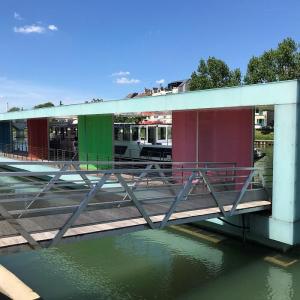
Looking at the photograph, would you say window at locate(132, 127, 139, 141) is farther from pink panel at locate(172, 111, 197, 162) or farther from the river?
the river

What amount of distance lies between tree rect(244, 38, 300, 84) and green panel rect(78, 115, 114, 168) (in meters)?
27.1

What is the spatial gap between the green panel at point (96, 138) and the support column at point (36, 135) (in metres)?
6.26

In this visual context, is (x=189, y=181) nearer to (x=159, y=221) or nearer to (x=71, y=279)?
(x=159, y=221)

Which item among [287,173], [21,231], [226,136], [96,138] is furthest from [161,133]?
[21,231]

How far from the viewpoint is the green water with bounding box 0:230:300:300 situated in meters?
8.67

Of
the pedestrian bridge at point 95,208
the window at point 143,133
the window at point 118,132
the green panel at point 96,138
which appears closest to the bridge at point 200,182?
the pedestrian bridge at point 95,208

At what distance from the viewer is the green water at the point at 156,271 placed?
28.5 feet

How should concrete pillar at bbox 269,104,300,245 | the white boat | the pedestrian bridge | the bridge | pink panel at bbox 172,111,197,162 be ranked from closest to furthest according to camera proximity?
1. the pedestrian bridge
2. the bridge
3. concrete pillar at bbox 269,104,300,245
4. pink panel at bbox 172,111,197,162
5. the white boat

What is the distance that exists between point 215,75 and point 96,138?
35.5 meters

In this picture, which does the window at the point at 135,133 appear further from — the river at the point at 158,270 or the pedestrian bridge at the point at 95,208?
the pedestrian bridge at the point at 95,208

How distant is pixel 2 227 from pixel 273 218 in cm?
622

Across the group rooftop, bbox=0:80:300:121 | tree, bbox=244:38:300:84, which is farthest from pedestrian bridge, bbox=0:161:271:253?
→ tree, bbox=244:38:300:84

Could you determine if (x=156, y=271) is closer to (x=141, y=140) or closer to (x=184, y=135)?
(x=184, y=135)

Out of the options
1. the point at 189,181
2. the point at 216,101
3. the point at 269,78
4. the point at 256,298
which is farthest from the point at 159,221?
the point at 269,78
